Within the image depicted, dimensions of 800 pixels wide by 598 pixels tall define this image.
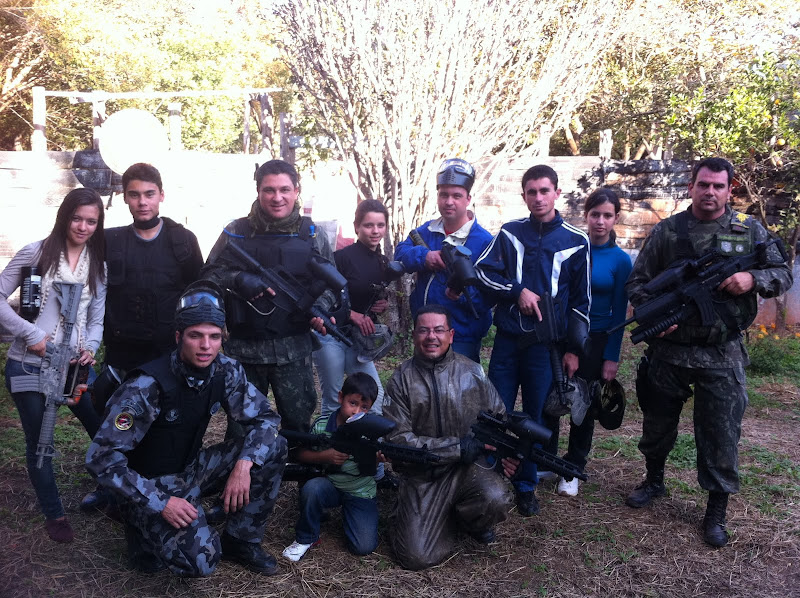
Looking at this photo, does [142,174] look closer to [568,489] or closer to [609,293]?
[609,293]

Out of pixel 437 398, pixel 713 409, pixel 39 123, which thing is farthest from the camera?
pixel 39 123

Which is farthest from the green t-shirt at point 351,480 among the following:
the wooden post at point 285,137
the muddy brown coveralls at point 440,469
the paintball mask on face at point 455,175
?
the wooden post at point 285,137

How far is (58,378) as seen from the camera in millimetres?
3762

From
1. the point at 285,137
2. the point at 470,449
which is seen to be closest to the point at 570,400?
the point at 470,449

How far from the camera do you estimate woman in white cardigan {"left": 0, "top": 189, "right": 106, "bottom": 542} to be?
3736mm

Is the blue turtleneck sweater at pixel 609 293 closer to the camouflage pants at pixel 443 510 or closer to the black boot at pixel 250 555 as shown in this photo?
the camouflage pants at pixel 443 510

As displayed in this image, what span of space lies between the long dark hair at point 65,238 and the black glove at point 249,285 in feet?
2.55

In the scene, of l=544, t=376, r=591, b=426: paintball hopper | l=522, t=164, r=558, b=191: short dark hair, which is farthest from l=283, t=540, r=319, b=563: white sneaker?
l=522, t=164, r=558, b=191: short dark hair

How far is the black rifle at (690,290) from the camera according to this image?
3.98 metres

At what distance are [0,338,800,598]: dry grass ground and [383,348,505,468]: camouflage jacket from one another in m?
0.65

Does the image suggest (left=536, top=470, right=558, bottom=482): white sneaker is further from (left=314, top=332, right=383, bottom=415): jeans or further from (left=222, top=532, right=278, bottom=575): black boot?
(left=222, top=532, right=278, bottom=575): black boot

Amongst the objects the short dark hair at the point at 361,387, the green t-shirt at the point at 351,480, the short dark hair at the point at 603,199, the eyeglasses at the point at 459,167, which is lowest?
the green t-shirt at the point at 351,480

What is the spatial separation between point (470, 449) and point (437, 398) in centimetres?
Answer: 35

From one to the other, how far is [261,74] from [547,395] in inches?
821
